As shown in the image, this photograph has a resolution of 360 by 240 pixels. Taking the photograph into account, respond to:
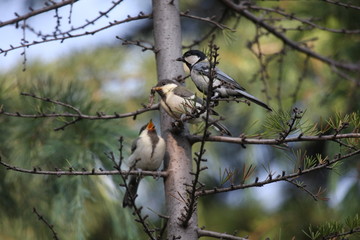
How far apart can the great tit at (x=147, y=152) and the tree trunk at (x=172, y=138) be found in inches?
2.3

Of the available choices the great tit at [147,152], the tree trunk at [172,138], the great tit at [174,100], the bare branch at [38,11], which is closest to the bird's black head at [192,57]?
the tree trunk at [172,138]

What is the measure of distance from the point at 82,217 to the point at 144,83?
10.0ft

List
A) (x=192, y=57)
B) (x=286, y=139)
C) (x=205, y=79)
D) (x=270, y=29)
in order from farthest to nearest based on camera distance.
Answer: (x=270, y=29) < (x=192, y=57) < (x=205, y=79) < (x=286, y=139)

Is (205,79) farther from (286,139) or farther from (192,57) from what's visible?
(286,139)

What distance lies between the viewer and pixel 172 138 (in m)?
2.94

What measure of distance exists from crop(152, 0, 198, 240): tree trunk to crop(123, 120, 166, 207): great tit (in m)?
0.06

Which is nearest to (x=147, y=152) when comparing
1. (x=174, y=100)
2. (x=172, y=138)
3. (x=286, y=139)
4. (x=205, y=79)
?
(x=172, y=138)

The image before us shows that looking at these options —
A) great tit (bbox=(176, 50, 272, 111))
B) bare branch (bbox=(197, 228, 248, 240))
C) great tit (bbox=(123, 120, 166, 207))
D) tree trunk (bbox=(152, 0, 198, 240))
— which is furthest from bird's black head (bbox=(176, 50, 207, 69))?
bare branch (bbox=(197, 228, 248, 240))

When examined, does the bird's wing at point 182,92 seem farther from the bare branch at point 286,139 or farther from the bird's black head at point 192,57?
the bare branch at point 286,139

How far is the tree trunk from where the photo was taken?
2627 mm

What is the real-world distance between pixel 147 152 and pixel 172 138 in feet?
0.65

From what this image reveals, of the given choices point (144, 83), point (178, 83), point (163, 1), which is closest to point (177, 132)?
point (178, 83)

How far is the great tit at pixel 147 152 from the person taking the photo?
9.73 ft

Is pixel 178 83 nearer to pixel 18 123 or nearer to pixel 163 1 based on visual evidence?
pixel 163 1
